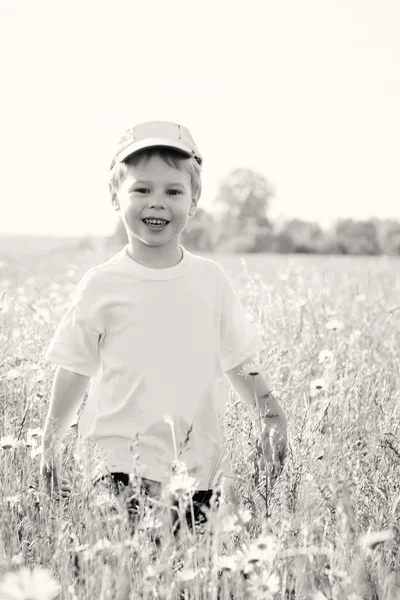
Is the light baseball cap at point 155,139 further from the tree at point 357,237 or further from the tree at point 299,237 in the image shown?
the tree at point 357,237

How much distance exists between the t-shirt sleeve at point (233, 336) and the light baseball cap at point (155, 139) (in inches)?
16.5

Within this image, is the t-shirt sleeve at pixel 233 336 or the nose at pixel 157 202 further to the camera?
the t-shirt sleeve at pixel 233 336

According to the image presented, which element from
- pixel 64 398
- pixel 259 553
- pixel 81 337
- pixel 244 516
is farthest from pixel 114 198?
pixel 259 553

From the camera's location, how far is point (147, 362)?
2037 millimetres

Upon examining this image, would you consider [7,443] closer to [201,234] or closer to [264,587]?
[264,587]

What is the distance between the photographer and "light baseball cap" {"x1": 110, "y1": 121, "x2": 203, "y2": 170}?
2055 mm

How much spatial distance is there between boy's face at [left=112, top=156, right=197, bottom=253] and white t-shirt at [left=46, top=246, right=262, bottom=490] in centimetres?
11

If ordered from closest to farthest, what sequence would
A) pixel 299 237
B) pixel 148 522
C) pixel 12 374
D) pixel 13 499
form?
pixel 148 522 → pixel 13 499 → pixel 12 374 → pixel 299 237

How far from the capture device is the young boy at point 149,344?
2010 millimetres

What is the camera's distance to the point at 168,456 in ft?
6.56

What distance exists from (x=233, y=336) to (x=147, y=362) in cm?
33

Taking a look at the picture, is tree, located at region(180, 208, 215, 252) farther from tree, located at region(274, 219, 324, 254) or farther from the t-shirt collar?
the t-shirt collar

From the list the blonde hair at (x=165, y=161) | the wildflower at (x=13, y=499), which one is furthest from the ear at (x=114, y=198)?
the wildflower at (x=13, y=499)

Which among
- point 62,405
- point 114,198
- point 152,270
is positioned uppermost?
point 114,198
